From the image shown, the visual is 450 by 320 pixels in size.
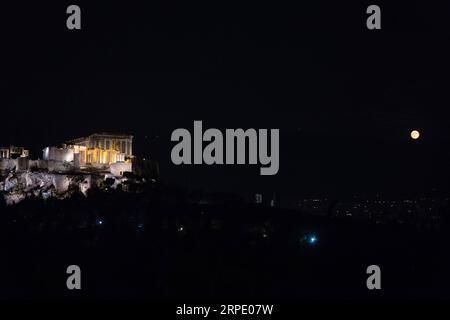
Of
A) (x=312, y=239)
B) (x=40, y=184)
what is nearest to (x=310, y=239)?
(x=312, y=239)

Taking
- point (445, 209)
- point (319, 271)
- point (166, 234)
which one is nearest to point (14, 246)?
point (166, 234)

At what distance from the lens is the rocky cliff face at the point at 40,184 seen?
86.7 metres

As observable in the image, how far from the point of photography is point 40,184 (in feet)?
289

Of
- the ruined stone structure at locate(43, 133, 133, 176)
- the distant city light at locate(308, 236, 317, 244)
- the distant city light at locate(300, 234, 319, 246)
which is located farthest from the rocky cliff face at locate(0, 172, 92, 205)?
the distant city light at locate(308, 236, 317, 244)

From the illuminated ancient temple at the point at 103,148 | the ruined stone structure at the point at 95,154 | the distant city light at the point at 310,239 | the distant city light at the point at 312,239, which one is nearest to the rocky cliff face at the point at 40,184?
the ruined stone structure at the point at 95,154

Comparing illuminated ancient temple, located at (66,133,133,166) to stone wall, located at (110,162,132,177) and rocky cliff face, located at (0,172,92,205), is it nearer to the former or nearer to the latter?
stone wall, located at (110,162,132,177)

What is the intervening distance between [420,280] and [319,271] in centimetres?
1271

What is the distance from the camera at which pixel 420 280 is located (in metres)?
80.7

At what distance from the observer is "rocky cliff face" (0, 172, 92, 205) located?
8669 cm

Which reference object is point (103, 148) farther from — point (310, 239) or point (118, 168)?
point (310, 239)

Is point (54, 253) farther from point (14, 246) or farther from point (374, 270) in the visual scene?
point (374, 270)

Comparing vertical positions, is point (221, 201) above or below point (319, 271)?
above
